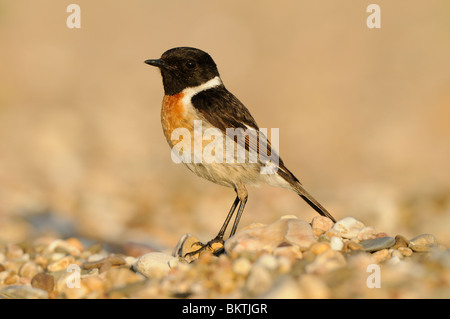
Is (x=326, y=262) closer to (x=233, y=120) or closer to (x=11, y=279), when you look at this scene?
(x=233, y=120)

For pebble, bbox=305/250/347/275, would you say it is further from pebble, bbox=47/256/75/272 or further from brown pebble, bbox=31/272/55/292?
pebble, bbox=47/256/75/272

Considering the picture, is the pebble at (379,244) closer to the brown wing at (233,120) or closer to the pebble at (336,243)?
the pebble at (336,243)

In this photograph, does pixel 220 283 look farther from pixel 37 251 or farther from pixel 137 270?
pixel 37 251

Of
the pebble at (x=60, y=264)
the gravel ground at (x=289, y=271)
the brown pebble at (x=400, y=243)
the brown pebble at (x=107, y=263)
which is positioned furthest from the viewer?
the pebble at (x=60, y=264)

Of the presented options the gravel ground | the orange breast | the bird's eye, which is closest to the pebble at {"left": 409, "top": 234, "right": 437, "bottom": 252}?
the gravel ground

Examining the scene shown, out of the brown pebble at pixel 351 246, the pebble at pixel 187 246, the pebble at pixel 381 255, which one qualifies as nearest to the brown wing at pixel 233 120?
the pebble at pixel 187 246

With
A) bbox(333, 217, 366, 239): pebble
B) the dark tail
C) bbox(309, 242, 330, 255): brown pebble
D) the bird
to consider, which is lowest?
bbox(309, 242, 330, 255): brown pebble
